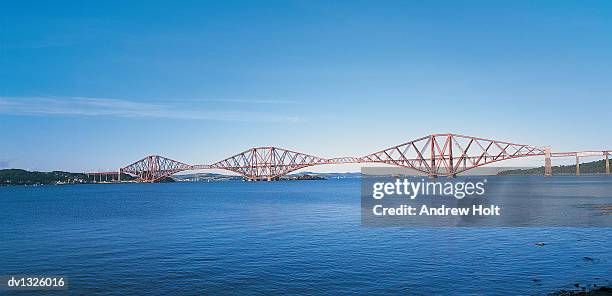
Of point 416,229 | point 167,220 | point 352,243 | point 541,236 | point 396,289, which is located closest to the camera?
point 396,289

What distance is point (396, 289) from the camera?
18109 millimetres

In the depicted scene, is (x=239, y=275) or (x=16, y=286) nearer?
(x=16, y=286)

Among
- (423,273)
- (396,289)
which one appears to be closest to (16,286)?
(396,289)

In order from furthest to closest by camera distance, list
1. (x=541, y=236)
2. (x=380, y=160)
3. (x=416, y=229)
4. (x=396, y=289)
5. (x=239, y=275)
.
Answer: (x=380, y=160), (x=416, y=229), (x=541, y=236), (x=239, y=275), (x=396, y=289)

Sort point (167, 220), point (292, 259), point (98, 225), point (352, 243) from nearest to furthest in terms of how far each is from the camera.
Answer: point (292, 259) < point (352, 243) < point (98, 225) < point (167, 220)

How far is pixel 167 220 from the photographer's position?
150 feet

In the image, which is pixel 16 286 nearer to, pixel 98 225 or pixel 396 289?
pixel 396 289

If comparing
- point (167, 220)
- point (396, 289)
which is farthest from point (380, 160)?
point (396, 289)

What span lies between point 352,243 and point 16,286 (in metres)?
18.1

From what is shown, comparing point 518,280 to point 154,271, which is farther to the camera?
point 154,271

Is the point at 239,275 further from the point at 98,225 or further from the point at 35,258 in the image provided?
the point at 98,225

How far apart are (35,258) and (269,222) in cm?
2091

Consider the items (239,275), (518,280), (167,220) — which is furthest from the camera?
(167,220)

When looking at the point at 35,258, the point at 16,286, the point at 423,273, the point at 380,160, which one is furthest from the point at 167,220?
the point at 380,160
